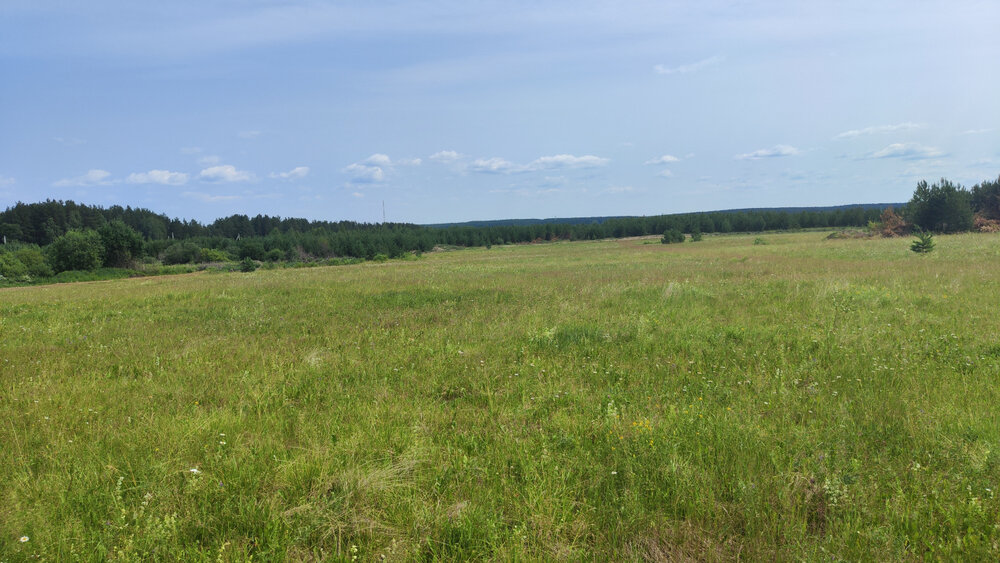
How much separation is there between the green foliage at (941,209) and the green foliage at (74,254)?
98.5 metres

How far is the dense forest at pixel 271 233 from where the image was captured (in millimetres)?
57000

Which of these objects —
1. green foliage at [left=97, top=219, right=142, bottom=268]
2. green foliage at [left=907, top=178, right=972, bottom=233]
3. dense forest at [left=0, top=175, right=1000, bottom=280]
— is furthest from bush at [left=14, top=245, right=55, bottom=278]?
green foliage at [left=907, top=178, right=972, bottom=233]

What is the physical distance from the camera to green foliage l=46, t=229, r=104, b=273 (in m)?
58.1

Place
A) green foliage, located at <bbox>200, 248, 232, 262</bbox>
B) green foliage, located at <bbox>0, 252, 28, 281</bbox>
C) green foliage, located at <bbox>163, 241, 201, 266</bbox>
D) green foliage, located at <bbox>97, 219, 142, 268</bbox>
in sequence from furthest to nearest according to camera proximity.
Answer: green foliage, located at <bbox>200, 248, 232, 262</bbox> → green foliage, located at <bbox>163, 241, 201, 266</bbox> → green foliage, located at <bbox>97, 219, 142, 268</bbox> → green foliage, located at <bbox>0, 252, 28, 281</bbox>

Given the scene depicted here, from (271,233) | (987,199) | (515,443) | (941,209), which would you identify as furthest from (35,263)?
(987,199)

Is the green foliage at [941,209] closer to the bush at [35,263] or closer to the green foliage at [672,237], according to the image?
the green foliage at [672,237]

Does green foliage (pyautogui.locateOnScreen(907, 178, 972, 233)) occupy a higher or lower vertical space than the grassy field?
higher

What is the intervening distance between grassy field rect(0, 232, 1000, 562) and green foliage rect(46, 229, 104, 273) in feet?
209

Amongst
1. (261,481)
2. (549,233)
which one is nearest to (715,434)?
(261,481)

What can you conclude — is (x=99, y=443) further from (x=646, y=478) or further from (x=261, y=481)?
(x=646, y=478)

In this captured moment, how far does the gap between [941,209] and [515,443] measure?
72.1 metres

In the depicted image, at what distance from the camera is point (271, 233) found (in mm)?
113312

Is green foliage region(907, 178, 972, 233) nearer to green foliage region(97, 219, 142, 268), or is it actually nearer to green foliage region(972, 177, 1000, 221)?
green foliage region(972, 177, 1000, 221)

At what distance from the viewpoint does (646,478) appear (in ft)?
12.6
